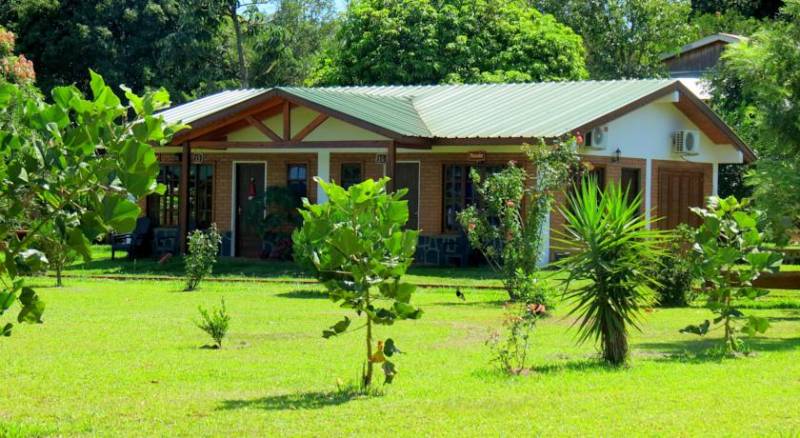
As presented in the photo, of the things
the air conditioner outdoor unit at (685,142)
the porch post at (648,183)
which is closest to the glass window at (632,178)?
the porch post at (648,183)

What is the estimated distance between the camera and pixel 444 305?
18.6 m

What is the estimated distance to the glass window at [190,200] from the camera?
30.0 meters

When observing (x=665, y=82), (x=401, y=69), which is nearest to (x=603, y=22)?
(x=401, y=69)

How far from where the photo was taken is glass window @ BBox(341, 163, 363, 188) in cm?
2788

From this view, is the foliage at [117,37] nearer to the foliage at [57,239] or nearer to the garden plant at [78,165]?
the foliage at [57,239]

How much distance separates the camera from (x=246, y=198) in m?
29.2

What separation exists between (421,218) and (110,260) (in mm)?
7396

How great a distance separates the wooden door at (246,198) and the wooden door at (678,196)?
30.1 ft

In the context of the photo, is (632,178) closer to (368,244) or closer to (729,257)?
(729,257)

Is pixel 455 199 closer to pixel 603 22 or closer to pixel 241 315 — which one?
pixel 241 315

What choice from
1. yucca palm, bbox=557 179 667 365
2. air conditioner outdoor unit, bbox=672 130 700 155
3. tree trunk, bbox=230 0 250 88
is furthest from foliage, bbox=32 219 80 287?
tree trunk, bbox=230 0 250 88

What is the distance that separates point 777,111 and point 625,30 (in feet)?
115

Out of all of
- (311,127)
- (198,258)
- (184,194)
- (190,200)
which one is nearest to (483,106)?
(311,127)

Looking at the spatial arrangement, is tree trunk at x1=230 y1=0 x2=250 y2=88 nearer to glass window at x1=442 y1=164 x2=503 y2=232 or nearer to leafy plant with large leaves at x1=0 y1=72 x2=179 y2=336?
glass window at x1=442 y1=164 x2=503 y2=232
